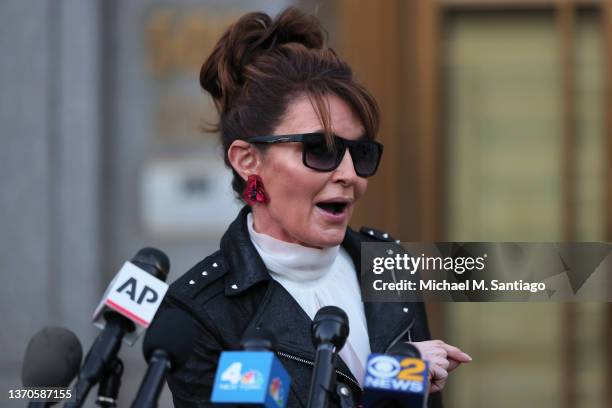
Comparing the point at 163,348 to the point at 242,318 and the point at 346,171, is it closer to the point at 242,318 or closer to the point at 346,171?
the point at 242,318

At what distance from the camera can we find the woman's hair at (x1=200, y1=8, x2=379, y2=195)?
3059mm

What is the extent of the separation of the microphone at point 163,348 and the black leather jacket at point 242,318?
49cm

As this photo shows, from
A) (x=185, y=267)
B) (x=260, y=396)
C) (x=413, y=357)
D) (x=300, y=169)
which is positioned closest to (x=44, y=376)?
(x=260, y=396)

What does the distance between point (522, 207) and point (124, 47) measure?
223cm

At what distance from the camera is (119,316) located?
2.37 m

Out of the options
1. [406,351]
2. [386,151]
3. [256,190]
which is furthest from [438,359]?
[386,151]

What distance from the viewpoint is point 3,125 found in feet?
19.5

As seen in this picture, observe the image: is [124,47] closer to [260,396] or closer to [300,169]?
[300,169]

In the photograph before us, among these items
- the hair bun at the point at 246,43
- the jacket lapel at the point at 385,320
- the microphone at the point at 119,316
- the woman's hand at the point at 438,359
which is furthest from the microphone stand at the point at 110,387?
the hair bun at the point at 246,43

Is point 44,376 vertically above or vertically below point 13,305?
below

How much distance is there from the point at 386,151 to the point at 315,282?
3.06 meters

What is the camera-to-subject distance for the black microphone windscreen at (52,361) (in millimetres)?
2320

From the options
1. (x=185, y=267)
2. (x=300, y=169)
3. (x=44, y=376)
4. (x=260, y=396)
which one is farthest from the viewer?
(x=185, y=267)

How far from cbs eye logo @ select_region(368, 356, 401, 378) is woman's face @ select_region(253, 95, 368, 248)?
691 mm
